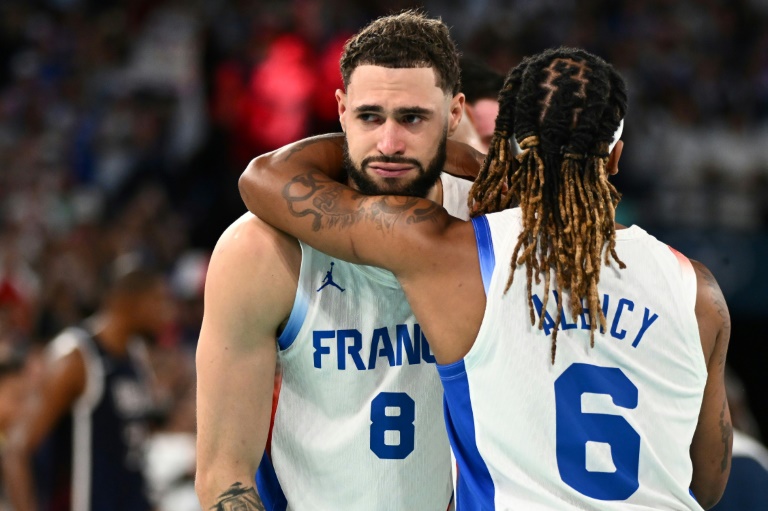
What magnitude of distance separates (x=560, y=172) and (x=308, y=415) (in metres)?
0.96

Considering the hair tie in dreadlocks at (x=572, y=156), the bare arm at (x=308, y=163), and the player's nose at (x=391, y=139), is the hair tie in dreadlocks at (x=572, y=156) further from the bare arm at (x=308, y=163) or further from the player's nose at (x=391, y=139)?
the bare arm at (x=308, y=163)

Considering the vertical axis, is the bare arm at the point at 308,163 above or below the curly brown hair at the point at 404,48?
below

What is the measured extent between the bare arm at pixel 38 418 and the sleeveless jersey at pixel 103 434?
0.18ft

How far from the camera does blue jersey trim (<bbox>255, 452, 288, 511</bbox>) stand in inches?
128

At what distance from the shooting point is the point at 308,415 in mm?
3166

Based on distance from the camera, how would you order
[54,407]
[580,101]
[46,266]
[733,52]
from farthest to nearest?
1. [733,52]
2. [46,266]
3. [54,407]
4. [580,101]

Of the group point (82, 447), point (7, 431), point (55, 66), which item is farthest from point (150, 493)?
point (55, 66)

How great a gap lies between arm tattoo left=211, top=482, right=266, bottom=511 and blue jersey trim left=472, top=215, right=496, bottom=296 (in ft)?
2.81

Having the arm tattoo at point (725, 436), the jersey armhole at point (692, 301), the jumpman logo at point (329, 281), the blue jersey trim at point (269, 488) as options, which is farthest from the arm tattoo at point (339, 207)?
the arm tattoo at point (725, 436)

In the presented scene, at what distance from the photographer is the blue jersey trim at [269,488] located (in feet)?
10.6

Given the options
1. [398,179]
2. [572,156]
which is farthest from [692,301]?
[398,179]

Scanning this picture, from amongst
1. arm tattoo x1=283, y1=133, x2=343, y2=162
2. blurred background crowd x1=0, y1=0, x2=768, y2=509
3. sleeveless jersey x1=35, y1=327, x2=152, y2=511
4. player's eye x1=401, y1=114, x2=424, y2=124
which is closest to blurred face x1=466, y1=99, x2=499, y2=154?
arm tattoo x1=283, y1=133, x2=343, y2=162

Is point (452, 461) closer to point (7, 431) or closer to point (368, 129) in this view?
point (368, 129)

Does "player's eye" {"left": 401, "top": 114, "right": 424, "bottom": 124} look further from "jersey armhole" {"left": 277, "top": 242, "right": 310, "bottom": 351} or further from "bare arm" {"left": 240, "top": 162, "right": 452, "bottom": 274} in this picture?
"jersey armhole" {"left": 277, "top": 242, "right": 310, "bottom": 351}
